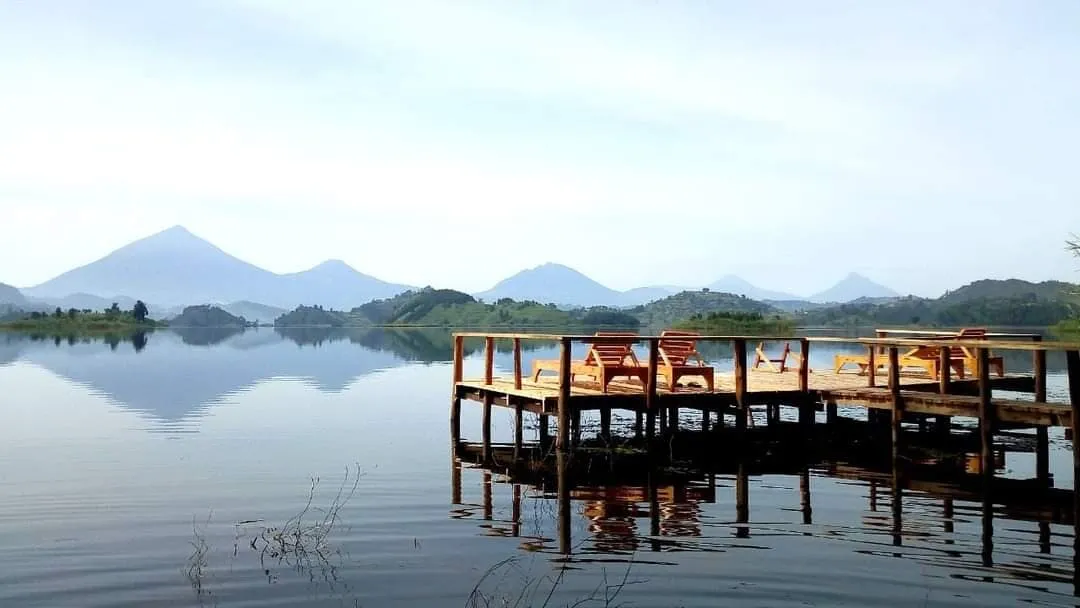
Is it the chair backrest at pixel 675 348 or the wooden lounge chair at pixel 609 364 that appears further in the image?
the chair backrest at pixel 675 348

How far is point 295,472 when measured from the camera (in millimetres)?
18312

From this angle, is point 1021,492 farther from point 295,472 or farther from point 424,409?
point 424,409

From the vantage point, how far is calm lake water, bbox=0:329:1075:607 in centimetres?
998

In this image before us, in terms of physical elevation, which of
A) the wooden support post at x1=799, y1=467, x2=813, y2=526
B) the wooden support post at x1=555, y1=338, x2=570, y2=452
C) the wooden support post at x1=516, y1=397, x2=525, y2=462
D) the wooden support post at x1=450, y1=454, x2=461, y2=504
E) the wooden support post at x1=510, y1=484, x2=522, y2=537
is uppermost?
the wooden support post at x1=555, y1=338, x2=570, y2=452

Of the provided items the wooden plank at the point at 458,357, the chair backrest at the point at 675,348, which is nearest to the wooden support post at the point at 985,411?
the chair backrest at the point at 675,348

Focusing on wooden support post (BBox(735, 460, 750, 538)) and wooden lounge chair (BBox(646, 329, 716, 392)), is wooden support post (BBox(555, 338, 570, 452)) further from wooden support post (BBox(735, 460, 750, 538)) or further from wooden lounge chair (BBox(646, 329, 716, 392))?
wooden support post (BBox(735, 460, 750, 538))

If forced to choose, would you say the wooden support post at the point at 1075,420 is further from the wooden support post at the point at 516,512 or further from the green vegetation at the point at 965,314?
the green vegetation at the point at 965,314

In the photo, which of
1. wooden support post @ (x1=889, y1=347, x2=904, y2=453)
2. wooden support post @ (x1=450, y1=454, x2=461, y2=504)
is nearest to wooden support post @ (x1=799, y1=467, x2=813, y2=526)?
wooden support post @ (x1=889, y1=347, x2=904, y2=453)

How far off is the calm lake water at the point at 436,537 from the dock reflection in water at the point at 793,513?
60 millimetres

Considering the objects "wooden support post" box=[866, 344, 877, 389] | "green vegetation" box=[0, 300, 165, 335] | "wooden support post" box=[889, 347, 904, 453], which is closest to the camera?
"wooden support post" box=[889, 347, 904, 453]

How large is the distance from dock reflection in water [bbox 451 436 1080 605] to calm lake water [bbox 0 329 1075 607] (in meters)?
0.06

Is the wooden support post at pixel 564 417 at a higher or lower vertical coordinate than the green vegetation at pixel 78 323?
lower

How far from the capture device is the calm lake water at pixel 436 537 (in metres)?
9.98

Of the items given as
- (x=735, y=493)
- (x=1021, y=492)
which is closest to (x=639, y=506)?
(x=735, y=493)
